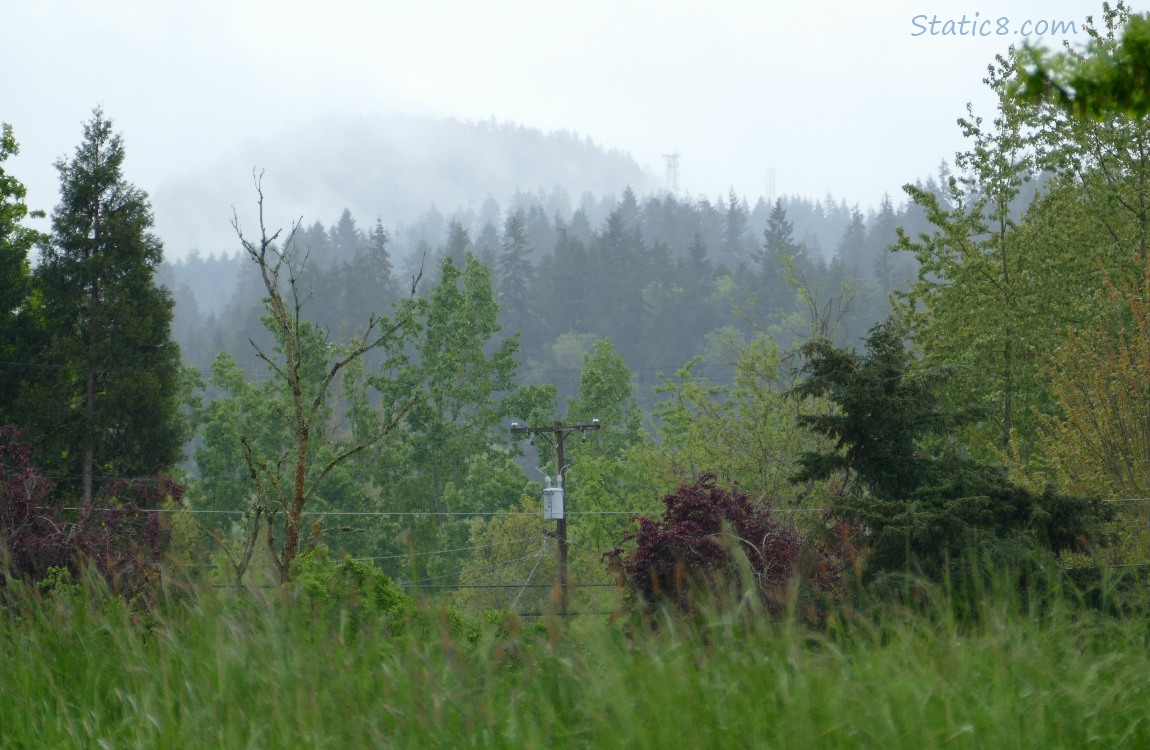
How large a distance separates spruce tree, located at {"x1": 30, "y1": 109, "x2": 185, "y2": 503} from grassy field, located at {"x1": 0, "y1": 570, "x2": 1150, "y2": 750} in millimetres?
31192

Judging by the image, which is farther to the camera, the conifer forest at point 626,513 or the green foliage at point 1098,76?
the green foliage at point 1098,76

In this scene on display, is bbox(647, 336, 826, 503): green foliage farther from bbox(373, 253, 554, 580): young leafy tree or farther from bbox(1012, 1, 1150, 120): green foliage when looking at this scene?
bbox(1012, 1, 1150, 120): green foliage

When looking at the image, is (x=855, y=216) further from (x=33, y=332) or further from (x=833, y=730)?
(x=833, y=730)

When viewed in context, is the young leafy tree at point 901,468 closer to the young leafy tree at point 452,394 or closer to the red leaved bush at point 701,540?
the red leaved bush at point 701,540

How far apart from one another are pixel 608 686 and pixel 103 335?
35.1 m

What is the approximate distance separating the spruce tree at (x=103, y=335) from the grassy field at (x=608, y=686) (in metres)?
31.2

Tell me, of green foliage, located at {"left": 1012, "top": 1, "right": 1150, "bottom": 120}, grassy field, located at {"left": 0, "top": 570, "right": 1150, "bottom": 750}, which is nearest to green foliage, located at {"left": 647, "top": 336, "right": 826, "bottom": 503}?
green foliage, located at {"left": 1012, "top": 1, "right": 1150, "bottom": 120}

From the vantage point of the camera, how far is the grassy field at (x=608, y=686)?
2.94 m

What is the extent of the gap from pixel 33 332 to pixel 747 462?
21539mm

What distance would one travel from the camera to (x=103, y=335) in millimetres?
34969

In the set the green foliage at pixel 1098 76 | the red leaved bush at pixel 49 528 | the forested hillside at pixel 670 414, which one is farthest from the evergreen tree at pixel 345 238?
the green foliage at pixel 1098 76

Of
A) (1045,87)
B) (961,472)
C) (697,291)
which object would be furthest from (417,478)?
(697,291)

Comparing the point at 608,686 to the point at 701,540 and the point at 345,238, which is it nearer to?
the point at 701,540

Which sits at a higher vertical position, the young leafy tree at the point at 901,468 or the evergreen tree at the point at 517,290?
the evergreen tree at the point at 517,290
